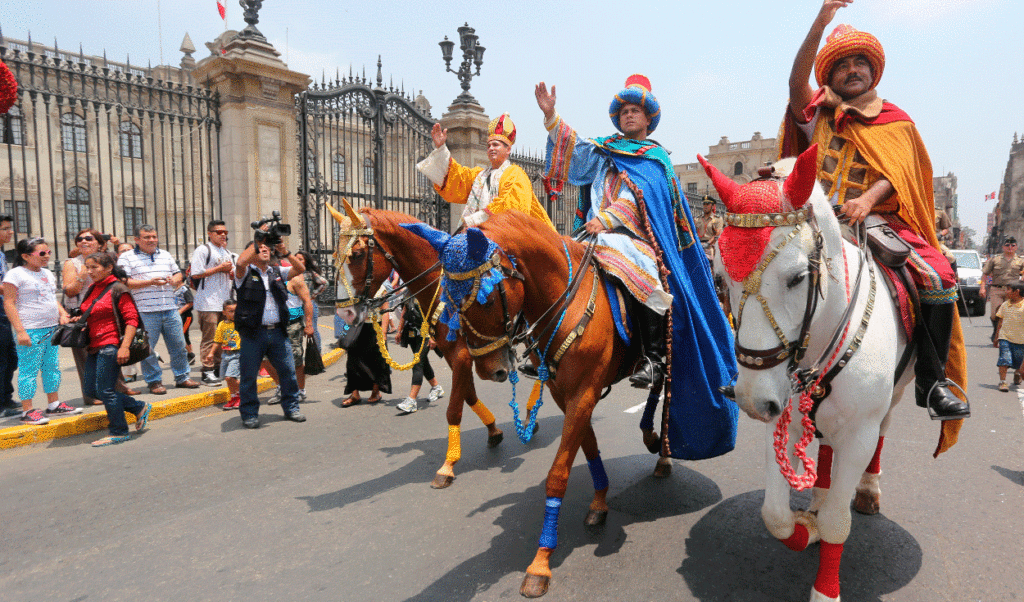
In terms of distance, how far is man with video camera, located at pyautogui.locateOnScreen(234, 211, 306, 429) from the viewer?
229 inches

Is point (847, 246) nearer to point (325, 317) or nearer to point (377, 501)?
point (377, 501)

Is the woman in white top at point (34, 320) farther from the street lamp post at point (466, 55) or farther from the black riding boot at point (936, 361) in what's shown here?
the street lamp post at point (466, 55)

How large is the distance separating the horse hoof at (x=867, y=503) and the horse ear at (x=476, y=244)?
9.68 feet

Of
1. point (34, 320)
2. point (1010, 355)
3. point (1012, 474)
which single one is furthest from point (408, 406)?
point (1010, 355)

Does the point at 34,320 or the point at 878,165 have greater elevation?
the point at 878,165

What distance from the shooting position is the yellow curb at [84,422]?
530 cm

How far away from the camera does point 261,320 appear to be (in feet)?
19.3

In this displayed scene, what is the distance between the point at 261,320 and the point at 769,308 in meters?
5.21

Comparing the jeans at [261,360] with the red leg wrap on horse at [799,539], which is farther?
the jeans at [261,360]

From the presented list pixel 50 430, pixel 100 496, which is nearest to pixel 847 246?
pixel 100 496

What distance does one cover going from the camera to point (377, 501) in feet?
13.2

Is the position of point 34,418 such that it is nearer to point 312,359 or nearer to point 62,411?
point 62,411

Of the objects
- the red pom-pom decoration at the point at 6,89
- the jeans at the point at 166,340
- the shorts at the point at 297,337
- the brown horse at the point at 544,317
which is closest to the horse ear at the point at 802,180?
the brown horse at the point at 544,317

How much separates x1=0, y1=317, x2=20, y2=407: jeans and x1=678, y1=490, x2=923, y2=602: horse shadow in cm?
699
